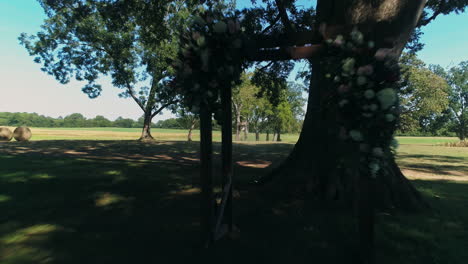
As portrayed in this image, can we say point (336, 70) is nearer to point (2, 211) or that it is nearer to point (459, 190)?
point (2, 211)

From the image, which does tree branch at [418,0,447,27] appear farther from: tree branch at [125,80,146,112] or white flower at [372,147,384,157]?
tree branch at [125,80,146,112]

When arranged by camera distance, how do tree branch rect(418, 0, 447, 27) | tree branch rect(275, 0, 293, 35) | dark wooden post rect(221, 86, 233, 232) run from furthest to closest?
tree branch rect(418, 0, 447, 27)
tree branch rect(275, 0, 293, 35)
dark wooden post rect(221, 86, 233, 232)

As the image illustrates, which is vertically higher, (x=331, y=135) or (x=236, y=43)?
(x=236, y=43)

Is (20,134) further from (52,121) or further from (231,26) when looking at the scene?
(52,121)

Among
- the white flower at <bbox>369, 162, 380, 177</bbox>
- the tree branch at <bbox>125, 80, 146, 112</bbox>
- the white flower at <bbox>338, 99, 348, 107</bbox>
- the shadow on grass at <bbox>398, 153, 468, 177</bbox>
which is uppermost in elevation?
the tree branch at <bbox>125, 80, 146, 112</bbox>

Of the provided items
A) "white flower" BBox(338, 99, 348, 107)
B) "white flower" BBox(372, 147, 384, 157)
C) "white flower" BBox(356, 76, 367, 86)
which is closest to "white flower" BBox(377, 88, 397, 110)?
"white flower" BBox(356, 76, 367, 86)

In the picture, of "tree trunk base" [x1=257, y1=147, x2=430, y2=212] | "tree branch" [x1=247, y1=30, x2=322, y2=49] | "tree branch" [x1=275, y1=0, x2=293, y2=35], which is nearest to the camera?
"tree branch" [x1=247, y1=30, x2=322, y2=49]

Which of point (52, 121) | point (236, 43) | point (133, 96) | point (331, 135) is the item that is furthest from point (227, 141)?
point (52, 121)

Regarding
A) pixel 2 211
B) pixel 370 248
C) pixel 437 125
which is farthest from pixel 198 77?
pixel 437 125

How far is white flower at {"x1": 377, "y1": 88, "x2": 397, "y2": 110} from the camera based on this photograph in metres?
2.93

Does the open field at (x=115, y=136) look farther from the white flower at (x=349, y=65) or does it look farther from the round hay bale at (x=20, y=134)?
A: the white flower at (x=349, y=65)

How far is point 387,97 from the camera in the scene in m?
2.93

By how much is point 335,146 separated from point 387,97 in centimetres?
324

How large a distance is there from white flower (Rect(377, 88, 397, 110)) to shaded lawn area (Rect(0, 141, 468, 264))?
2.21 meters
